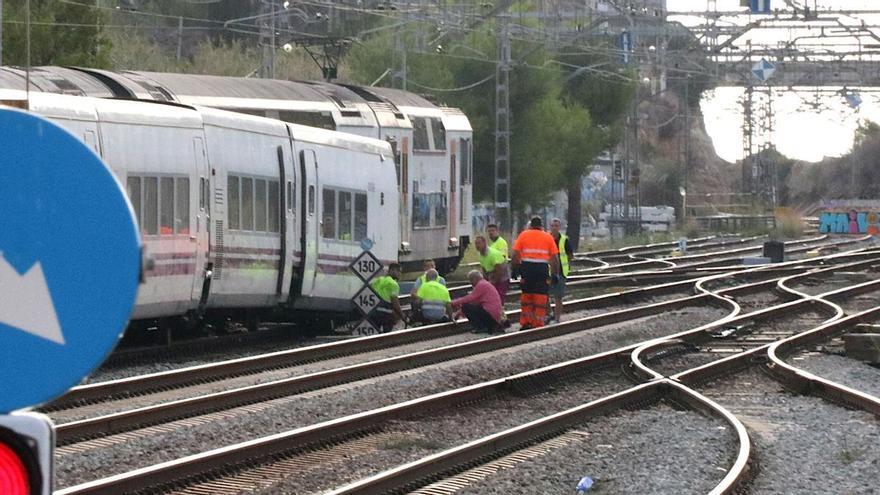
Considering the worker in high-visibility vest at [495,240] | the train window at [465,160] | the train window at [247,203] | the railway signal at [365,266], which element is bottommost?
the railway signal at [365,266]

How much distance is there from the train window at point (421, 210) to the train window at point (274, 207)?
31.3 feet

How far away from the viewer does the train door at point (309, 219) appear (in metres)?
19.9

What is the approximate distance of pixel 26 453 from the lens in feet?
9.51

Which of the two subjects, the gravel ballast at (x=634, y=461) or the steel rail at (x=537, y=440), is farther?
the gravel ballast at (x=634, y=461)

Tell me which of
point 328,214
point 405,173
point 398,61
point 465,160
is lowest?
point 328,214

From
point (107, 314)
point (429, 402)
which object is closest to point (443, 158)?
point (429, 402)

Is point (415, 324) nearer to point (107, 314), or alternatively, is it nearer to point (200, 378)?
point (200, 378)

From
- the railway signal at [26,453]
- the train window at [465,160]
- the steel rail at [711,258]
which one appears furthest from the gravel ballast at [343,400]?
the steel rail at [711,258]

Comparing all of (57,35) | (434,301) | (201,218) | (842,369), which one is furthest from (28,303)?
(57,35)

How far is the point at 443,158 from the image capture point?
30.6 metres

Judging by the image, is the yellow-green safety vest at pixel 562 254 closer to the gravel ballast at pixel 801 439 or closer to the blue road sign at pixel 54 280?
the gravel ballast at pixel 801 439

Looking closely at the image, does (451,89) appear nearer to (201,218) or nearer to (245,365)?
(201,218)

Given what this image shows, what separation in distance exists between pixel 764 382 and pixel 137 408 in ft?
22.0

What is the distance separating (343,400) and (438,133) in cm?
1699
